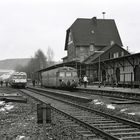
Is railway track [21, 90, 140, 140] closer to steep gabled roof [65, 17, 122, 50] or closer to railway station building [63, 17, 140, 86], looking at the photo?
railway station building [63, 17, 140, 86]

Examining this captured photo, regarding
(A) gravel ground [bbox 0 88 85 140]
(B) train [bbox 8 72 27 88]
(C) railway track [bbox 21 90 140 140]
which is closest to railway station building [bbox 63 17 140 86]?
(B) train [bbox 8 72 27 88]

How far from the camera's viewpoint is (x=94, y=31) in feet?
270

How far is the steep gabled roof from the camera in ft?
261

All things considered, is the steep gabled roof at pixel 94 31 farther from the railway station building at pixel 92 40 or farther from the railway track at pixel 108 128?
the railway track at pixel 108 128

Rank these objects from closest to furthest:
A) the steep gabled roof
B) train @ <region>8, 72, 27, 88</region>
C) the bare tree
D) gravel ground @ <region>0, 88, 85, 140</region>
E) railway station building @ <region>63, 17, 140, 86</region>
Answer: gravel ground @ <region>0, 88, 85, 140</region> → train @ <region>8, 72, 27, 88</region> → railway station building @ <region>63, 17, 140, 86</region> → the steep gabled roof → the bare tree

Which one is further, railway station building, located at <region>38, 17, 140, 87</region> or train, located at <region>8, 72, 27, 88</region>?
railway station building, located at <region>38, 17, 140, 87</region>

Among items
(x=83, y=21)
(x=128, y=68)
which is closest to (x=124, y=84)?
(x=128, y=68)

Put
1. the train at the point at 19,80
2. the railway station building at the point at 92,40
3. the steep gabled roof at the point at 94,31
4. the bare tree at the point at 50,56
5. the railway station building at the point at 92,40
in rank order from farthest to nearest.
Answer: the bare tree at the point at 50,56 < the steep gabled roof at the point at 94,31 < the railway station building at the point at 92,40 < the railway station building at the point at 92,40 < the train at the point at 19,80

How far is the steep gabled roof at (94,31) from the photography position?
7969 cm

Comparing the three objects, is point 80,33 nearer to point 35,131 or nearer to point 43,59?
point 43,59

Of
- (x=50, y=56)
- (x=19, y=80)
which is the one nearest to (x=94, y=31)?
(x=19, y=80)

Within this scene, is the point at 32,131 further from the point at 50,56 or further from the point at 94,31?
the point at 50,56

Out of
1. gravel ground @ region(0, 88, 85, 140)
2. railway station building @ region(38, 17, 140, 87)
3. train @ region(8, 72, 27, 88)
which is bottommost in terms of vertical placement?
gravel ground @ region(0, 88, 85, 140)

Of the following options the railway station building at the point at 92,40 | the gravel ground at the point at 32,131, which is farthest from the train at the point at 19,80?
the gravel ground at the point at 32,131
